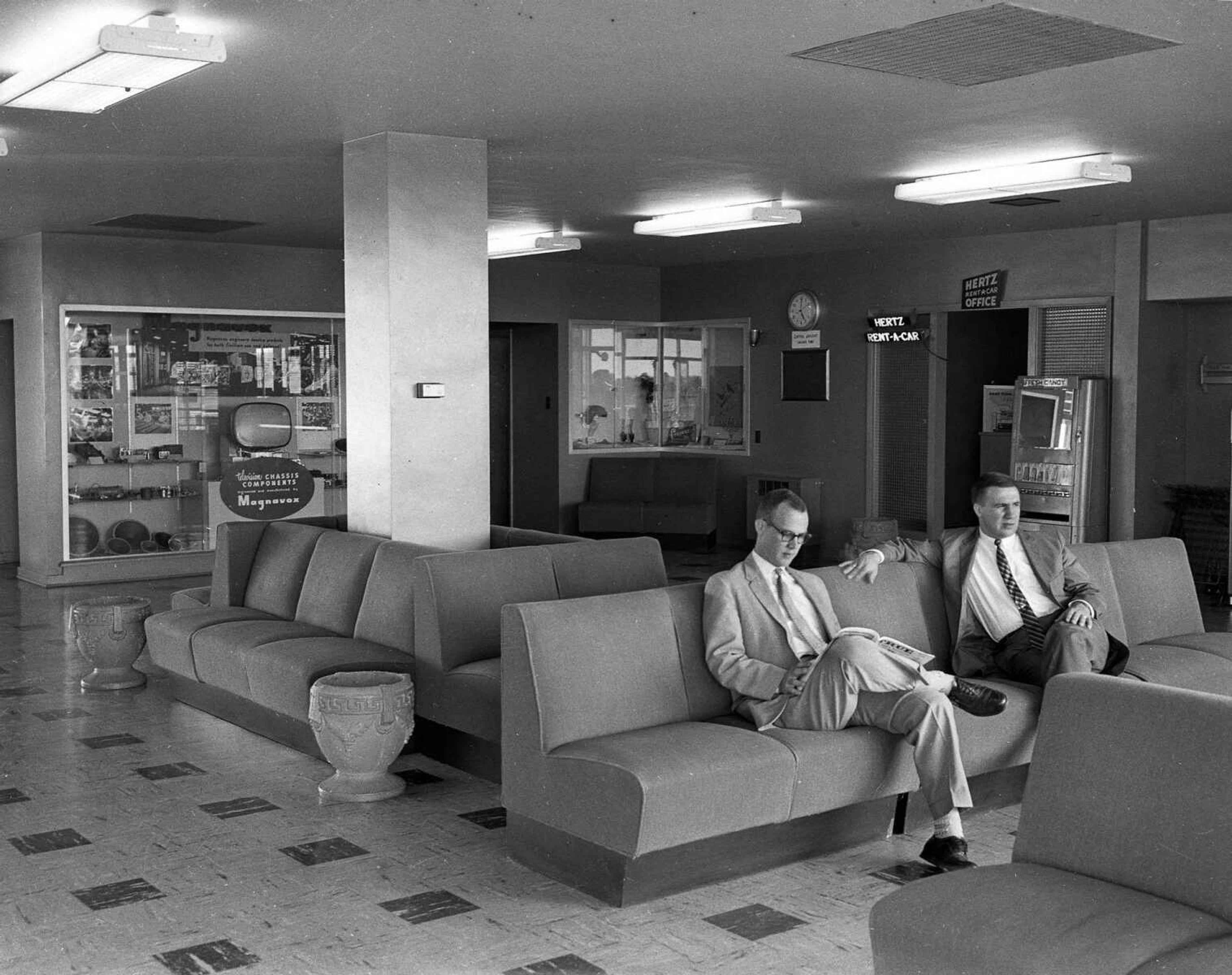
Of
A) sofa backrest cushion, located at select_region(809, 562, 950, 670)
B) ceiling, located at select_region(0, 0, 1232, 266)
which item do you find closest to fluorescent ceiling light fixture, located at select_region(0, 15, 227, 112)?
ceiling, located at select_region(0, 0, 1232, 266)

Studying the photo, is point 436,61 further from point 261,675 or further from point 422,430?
point 261,675

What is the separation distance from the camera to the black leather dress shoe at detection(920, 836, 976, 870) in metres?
4.59

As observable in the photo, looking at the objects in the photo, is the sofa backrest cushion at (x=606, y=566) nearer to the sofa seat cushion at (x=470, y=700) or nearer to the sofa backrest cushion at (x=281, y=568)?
the sofa seat cushion at (x=470, y=700)

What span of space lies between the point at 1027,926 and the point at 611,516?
11.5m

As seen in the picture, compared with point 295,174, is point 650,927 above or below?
below

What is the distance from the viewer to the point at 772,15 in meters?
4.82

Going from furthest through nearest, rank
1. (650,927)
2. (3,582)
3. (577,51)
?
(3,582)
(577,51)
(650,927)

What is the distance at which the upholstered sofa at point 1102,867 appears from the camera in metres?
2.87

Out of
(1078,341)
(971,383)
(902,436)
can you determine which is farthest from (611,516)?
(1078,341)

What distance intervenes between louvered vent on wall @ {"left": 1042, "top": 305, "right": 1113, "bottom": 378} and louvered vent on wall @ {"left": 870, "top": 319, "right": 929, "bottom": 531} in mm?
1282

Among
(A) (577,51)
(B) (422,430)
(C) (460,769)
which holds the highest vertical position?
(A) (577,51)

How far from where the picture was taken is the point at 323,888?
4.48 meters

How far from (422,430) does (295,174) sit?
2.23 meters

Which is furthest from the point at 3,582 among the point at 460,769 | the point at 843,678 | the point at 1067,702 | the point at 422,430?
the point at 1067,702
